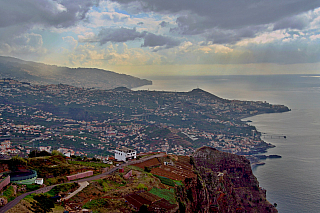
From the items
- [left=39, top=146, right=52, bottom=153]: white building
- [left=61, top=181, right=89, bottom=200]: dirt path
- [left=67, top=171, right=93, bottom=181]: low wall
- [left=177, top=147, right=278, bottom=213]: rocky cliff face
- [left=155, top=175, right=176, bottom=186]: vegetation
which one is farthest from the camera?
[left=39, top=146, right=52, bottom=153]: white building

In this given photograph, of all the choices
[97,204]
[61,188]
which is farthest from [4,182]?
[97,204]

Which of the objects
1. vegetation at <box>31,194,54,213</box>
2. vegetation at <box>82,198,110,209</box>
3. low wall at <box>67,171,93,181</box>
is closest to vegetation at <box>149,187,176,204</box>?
vegetation at <box>82,198,110,209</box>

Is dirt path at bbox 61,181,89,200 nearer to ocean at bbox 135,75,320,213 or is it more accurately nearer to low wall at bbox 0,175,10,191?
low wall at bbox 0,175,10,191

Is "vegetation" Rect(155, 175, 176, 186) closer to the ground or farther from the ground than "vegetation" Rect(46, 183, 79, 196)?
closer to the ground

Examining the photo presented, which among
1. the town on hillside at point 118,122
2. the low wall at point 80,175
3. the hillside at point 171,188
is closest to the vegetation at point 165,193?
the hillside at point 171,188

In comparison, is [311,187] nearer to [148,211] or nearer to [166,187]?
[166,187]

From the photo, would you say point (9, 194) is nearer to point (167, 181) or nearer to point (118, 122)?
point (167, 181)

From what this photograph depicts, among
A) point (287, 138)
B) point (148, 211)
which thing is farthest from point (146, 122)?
point (148, 211)

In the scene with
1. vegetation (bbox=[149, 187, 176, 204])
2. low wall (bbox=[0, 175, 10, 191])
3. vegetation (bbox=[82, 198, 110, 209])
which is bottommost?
vegetation (bbox=[149, 187, 176, 204])
